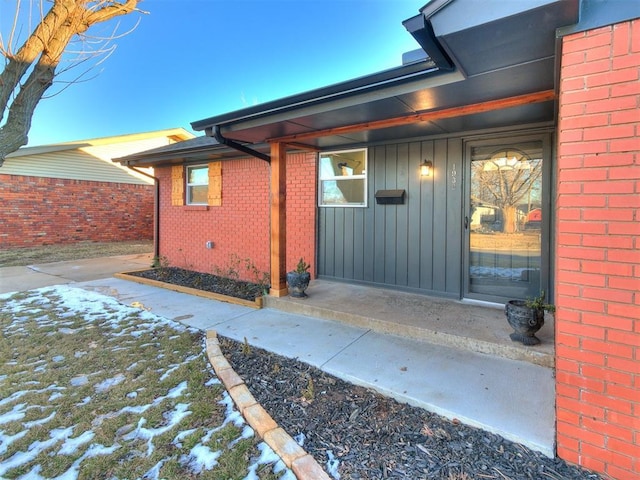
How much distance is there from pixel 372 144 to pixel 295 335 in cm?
315

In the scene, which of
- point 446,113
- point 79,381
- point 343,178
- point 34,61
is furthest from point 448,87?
point 79,381

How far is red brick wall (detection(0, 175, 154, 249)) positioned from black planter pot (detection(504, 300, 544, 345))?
15.0 m

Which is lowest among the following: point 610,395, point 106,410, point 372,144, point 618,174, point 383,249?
point 106,410

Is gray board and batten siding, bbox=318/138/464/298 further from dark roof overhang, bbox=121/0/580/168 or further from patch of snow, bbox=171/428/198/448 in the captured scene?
patch of snow, bbox=171/428/198/448

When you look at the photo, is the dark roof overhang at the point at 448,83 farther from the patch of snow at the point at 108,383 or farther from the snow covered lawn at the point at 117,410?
the patch of snow at the point at 108,383

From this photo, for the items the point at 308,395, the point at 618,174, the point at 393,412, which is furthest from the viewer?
the point at 308,395

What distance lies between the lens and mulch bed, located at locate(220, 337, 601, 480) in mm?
1791

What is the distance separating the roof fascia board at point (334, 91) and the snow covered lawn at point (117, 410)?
2.69 meters

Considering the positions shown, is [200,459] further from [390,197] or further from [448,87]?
[390,197]

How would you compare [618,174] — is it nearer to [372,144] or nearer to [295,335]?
[295,335]

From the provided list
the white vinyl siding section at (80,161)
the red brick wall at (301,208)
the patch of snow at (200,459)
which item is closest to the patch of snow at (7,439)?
the patch of snow at (200,459)

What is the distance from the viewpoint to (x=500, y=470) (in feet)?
5.88

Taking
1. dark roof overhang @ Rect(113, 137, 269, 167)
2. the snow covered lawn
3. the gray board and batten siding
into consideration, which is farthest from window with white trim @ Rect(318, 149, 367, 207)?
the snow covered lawn

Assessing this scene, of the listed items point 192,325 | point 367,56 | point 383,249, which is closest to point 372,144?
point 383,249
